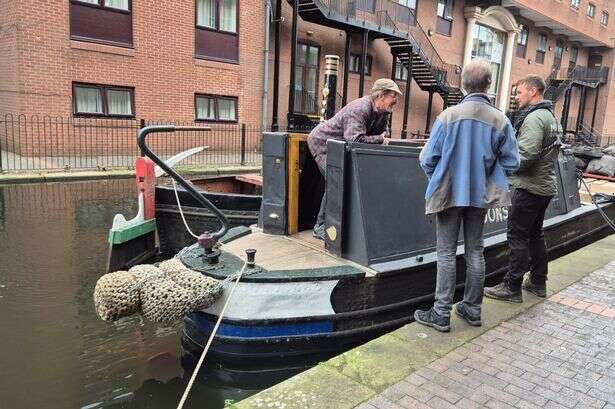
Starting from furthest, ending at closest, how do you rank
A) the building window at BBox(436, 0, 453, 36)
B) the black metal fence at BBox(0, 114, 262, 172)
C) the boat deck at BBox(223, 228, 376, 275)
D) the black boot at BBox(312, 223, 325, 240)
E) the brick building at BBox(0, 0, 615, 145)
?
the building window at BBox(436, 0, 453, 36), the brick building at BBox(0, 0, 615, 145), the black metal fence at BBox(0, 114, 262, 172), the black boot at BBox(312, 223, 325, 240), the boat deck at BBox(223, 228, 376, 275)

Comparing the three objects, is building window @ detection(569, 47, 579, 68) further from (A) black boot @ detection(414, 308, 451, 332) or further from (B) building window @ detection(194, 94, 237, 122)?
(A) black boot @ detection(414, 308, 451, 332)

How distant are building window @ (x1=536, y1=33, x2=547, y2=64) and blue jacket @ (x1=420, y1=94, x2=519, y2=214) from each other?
1360 inches

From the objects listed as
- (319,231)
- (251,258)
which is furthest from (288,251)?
(251,258)

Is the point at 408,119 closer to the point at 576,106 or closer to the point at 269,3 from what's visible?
the point at 269,3

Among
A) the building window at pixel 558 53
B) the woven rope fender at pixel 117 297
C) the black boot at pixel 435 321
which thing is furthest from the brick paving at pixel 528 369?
the building window at pixel 558 53

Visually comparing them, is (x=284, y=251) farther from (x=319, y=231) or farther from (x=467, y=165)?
(x=467, y=165)

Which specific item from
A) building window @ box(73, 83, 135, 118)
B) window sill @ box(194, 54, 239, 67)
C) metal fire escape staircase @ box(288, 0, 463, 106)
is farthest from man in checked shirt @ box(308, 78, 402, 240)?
metal fire escape staircase @ box(288, 0, 463, 106)

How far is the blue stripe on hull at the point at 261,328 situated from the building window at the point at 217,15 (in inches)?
578

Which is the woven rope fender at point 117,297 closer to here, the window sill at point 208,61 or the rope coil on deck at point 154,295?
the rope coil on deck at point 154,295

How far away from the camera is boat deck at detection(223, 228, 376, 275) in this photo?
4125mm

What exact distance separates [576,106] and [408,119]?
68.5ft

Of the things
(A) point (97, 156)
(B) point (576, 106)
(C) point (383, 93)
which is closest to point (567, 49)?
(B) point (576, 106)

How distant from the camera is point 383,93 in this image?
4309mm

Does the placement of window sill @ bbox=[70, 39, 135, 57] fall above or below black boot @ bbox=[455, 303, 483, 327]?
above
